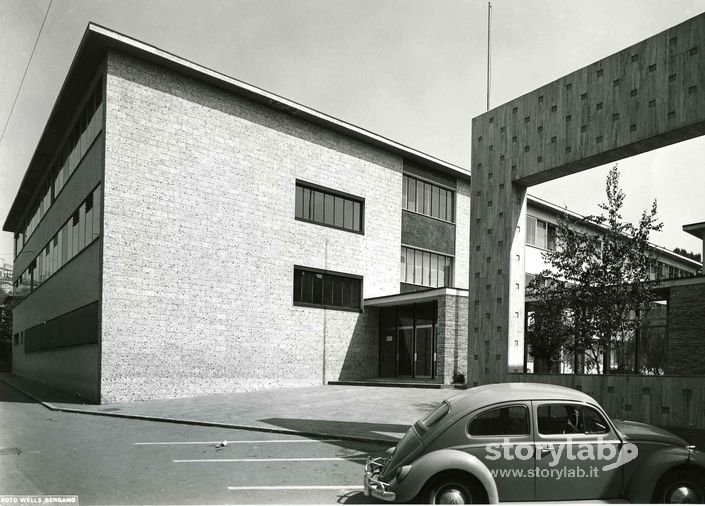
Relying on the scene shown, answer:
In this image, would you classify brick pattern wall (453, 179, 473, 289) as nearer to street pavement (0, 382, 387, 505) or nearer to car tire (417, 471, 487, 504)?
street pavement (0, 382, 387, 505)

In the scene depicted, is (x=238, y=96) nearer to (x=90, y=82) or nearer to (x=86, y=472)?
(x=90, y=82)

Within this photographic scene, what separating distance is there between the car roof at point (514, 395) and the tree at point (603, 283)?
26.1 ft

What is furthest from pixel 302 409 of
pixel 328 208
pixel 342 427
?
pixel 328 208

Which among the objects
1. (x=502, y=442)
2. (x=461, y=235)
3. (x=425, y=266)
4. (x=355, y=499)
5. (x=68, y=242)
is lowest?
(x=355, y=499)

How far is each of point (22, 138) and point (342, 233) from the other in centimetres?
1886

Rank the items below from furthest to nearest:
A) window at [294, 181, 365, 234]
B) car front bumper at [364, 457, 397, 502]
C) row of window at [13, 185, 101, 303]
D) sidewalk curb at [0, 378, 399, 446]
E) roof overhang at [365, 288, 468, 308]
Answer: window at [294, 181, 365, 234], roof overhang at [365, 288, 468, 308], row of window at [13, 185, 101, 303], sidewalk curb at [0, 378, 399, 446], car front bumper at [364, 457, 397, 502]

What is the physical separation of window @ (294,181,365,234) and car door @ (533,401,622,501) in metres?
21.1

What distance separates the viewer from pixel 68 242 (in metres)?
27.8

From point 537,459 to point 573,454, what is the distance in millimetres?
383

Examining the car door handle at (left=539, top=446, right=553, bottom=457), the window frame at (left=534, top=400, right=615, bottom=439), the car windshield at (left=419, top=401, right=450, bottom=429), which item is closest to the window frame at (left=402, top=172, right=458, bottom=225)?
the car windshield at (left=419, top=401, right=450, bottom=429)

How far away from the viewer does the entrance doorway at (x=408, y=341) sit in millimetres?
27688

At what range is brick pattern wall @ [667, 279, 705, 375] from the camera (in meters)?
22.3

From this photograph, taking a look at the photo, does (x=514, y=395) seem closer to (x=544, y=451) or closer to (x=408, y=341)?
(x=544, y=451)

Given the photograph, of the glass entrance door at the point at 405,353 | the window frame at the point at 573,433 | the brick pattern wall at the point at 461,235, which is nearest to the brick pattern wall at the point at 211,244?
the glass entrance door at the point at 405,353
